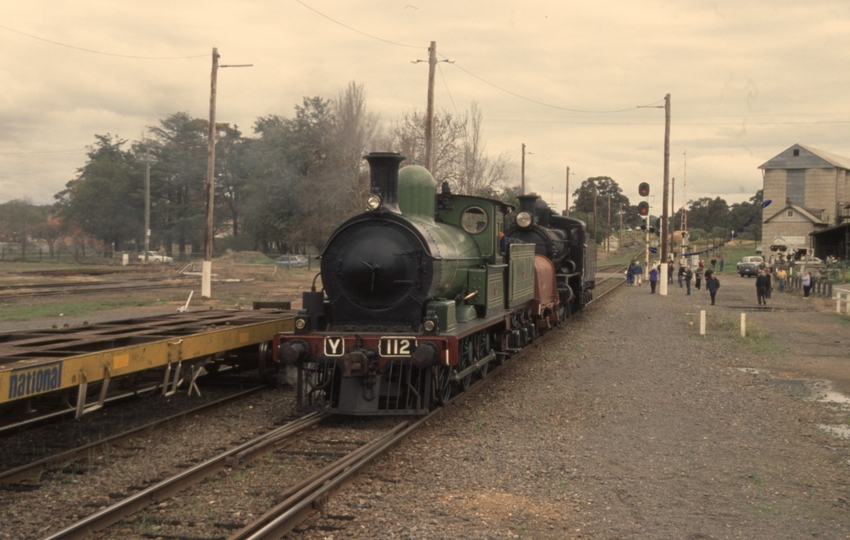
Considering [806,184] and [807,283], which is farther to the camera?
[806,184]

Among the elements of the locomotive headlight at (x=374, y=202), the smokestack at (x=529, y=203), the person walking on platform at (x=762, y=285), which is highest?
the smokestack at (x=529, y=203)

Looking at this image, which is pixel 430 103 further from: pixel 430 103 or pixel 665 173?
pixel 665 173

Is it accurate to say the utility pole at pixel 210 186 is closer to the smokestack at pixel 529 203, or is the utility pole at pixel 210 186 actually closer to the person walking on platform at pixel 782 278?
the smokestack at pixel 529 203

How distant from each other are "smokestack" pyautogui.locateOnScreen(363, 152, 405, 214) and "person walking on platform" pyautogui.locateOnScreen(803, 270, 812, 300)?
2632 centimetres

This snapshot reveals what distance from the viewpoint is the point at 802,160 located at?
68500mm

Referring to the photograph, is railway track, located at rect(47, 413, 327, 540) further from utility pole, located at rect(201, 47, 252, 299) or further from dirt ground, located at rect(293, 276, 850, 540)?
utility pole, located at rect(201, 47, 252, 299)

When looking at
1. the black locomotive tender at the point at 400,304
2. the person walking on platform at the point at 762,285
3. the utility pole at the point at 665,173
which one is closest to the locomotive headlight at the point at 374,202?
the black locomotive tender at the point at 400,304

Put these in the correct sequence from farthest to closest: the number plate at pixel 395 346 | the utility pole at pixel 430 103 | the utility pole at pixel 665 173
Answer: the utility pole at pixel 665 173, the utility pole at pixel 430 103, the number plate at pixel 395 346

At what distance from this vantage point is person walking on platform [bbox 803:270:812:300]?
101 ft

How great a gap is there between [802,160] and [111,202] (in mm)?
61509

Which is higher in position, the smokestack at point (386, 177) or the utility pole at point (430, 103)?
the utility pole at point (430, 103)

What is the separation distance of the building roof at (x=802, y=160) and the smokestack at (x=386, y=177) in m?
68.5

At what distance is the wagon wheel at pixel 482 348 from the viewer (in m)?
11.1

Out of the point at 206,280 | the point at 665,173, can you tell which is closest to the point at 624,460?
the point at 206,280
